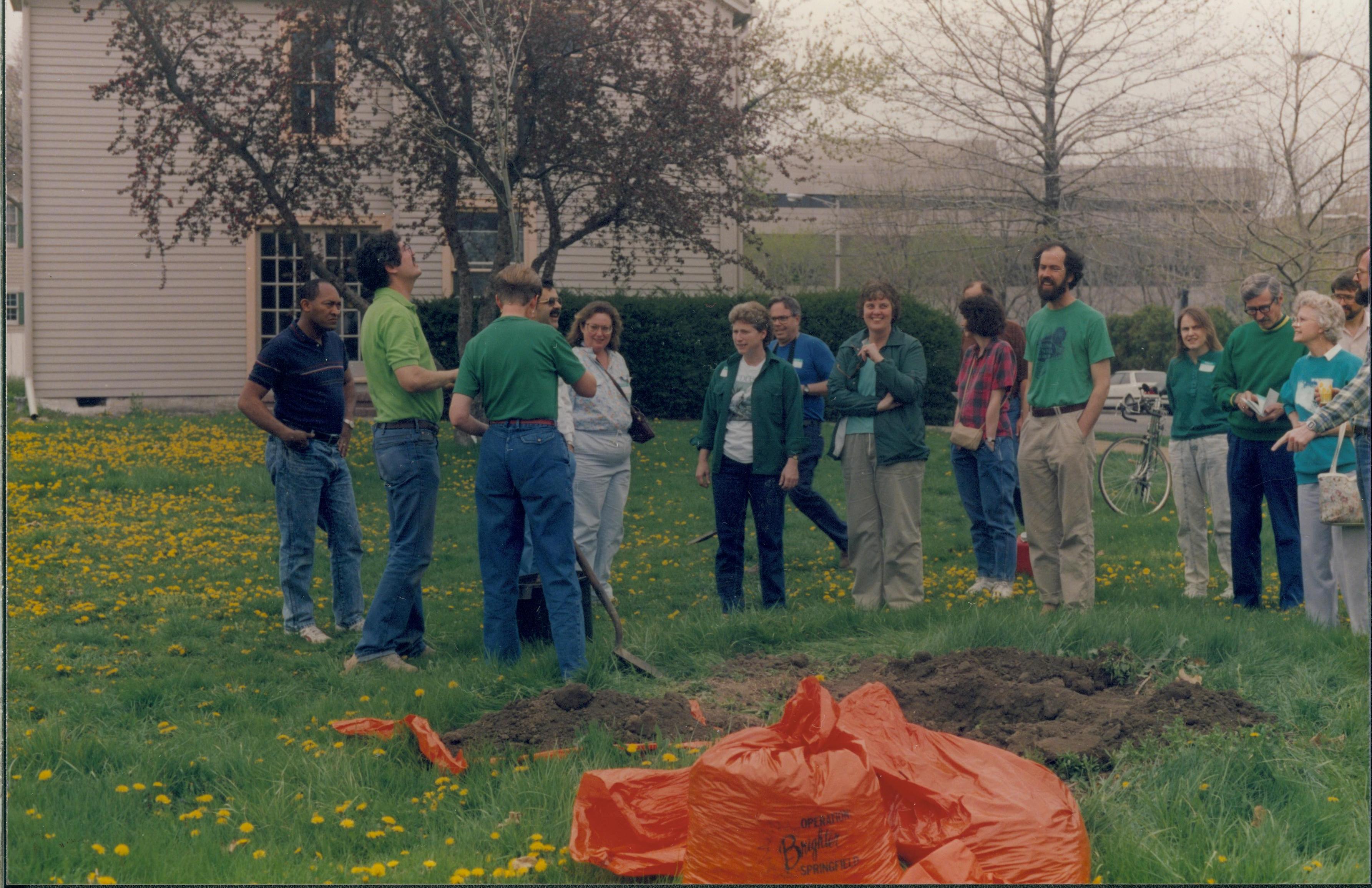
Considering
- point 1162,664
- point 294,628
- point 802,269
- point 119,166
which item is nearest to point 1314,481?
point 1162,664

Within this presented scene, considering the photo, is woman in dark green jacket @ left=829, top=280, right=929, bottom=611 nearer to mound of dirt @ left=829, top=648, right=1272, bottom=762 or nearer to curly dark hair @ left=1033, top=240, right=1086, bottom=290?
curly dark hair @ left=1033, top=240, right=1086, bottom=290

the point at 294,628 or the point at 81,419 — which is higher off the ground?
the point at 81,419

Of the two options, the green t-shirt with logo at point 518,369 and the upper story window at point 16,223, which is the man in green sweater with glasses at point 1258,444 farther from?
the upper story window at point 16,223

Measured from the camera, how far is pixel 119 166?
63.7ft

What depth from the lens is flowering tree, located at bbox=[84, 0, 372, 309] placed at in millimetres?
14180

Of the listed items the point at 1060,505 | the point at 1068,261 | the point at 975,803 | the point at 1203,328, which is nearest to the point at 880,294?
the point at 1068,261

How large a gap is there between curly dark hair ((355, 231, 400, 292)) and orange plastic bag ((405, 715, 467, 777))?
8.10 feet

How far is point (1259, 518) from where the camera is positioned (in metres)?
7.07

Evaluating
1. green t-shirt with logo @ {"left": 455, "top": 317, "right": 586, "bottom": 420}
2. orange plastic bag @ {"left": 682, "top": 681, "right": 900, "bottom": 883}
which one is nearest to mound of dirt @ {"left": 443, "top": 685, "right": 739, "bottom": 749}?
orange plastic bag @ {"left": 682, "top": 681, "right": 900, "bottom": 883}

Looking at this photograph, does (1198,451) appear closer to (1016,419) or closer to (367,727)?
(1016,419)

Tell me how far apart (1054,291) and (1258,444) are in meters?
1.64

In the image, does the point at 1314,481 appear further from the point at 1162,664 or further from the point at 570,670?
the point at 570,670

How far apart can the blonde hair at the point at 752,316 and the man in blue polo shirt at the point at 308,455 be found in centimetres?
229

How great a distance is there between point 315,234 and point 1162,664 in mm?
15967
